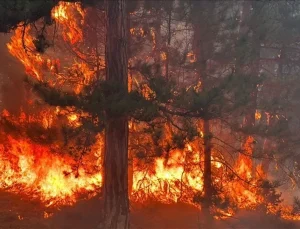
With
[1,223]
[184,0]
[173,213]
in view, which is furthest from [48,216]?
→ [184,0]

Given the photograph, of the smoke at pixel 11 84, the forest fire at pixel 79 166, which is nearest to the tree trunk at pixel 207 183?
the forest fire at pixel 79 166

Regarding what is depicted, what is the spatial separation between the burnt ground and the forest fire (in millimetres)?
350

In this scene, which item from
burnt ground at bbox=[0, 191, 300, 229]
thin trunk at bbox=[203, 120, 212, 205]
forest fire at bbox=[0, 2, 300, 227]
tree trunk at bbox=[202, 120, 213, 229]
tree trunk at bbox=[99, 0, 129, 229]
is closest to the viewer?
tree trunk at bbox=[99, 0, 129, 229]

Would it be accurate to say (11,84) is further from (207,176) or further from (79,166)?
(207,176)

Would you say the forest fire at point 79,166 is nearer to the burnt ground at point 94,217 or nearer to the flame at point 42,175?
the flame at point 42,175

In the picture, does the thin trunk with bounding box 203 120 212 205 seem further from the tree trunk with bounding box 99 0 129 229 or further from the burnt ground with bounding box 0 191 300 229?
the tree trunk with bounding box 99 0 129 229

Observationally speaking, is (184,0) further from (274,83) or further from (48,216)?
(48,216)

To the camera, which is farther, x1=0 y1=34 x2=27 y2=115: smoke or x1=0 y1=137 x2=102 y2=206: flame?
x1=0 y1=34 x2=27 y2=115: smoke

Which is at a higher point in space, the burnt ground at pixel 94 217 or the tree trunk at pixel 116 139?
the tree trunk at pixel 116 139

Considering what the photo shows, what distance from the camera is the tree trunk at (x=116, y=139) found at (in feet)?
29.7

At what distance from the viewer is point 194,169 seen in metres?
13.1

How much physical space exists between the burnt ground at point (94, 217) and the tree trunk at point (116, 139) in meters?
1.25

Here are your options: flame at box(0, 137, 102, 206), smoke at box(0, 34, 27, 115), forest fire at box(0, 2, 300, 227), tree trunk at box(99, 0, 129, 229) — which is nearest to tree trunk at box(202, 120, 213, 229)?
forest fire at box(0, 2, 300, 227)

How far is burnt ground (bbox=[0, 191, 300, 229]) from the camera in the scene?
10.8 meters
